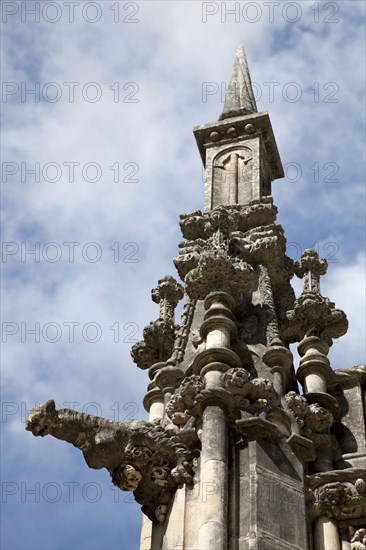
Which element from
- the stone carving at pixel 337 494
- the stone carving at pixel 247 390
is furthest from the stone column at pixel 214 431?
the stone carving at pixel 337 494

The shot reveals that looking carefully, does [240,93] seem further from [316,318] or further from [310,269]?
[316,318]

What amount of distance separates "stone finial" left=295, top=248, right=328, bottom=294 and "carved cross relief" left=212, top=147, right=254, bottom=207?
1.18m

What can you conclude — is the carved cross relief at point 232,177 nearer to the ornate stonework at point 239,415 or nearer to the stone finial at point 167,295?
the ornate stonework at point 239,415

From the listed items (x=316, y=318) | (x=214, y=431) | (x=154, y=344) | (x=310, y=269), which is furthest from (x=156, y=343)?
(x=214, y=431)

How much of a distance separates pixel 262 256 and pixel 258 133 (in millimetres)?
3177

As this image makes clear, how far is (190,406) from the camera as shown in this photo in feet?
38.1

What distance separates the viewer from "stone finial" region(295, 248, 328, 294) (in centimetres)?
1478

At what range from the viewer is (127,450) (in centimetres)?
1130

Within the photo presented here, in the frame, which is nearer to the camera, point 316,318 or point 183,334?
point 183,334

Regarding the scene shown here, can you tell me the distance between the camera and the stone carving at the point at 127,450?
1108cm

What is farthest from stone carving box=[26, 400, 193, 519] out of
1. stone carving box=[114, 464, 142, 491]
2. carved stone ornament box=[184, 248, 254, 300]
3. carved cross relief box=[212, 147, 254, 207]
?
carved cross relief box=[212, 147, 254, 207]

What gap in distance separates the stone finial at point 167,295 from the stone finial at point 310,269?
1.47 metres

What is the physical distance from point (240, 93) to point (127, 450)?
8383 mm

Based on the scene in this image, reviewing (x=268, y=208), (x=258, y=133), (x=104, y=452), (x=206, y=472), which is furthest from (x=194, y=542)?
(x=258, y=133)
